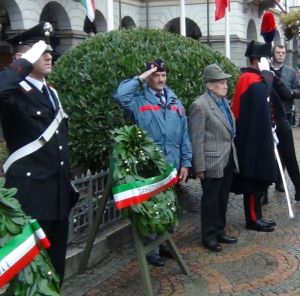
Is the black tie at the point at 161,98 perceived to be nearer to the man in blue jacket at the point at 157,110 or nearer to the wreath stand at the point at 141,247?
the man in blue jacket at the point at 157,110

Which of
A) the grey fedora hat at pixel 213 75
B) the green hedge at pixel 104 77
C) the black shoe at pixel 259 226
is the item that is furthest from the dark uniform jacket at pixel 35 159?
the black shoe at pixel 259 226

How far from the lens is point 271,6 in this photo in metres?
30.3

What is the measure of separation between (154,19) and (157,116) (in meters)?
25.0

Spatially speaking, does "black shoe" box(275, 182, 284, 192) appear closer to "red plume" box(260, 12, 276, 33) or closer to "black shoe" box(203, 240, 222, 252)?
"red plume" box(260, 12, 276, 33)

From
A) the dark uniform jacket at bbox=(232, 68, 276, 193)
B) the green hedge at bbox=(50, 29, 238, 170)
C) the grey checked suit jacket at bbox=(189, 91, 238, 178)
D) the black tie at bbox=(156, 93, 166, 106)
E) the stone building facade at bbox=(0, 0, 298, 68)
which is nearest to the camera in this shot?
the black tie at bbox=(156, 93, 166, 106)

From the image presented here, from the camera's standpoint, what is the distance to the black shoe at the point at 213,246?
221 inches

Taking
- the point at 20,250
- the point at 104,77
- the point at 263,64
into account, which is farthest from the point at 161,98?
the point at 20,250

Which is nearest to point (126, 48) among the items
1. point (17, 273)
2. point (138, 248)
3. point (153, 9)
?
point (138, 248)

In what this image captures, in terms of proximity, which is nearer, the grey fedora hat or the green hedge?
the grey fedora hat

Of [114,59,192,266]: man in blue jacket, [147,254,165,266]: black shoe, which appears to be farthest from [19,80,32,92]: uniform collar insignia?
[147,254,165,266]: black shoe

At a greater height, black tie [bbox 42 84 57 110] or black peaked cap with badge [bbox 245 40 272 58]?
black peaked cap with badge [bbox 245 40 272 58]

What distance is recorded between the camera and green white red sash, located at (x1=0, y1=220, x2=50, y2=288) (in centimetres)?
296

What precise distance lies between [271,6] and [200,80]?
25.5 m

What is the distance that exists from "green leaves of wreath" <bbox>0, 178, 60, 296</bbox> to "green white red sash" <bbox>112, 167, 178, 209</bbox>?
1210 mm
